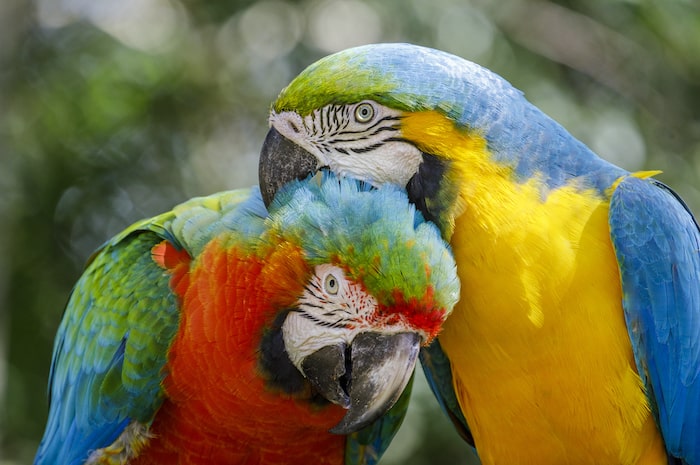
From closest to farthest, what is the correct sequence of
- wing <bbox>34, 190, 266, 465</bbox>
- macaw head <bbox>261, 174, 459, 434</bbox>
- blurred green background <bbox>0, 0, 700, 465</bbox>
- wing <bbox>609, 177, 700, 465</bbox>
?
1. macaw head <bbox>261, 174, 459, 434</bbox>
2. wing <bbox>609, 177, 700, 465</bbox>
3. wing <bbox>34, 190, 266, 465</bbox>
4. blurred green background <bbox>0, 0, 700, 465</bbox>

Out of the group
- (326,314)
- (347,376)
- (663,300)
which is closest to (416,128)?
(326,314)

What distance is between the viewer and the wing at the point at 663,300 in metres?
2.22

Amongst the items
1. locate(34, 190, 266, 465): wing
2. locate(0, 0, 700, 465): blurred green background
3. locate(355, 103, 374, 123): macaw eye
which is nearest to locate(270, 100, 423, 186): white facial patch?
locate(355, 103, 374, 123): macaw eye

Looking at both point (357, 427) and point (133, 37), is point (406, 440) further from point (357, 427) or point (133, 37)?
point (133, 37)

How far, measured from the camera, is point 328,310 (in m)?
2.12

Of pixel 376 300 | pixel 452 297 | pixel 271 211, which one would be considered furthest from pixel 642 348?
pixel 271 211

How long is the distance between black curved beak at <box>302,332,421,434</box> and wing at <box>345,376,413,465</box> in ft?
2.20

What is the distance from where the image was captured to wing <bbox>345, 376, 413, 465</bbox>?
109 inches

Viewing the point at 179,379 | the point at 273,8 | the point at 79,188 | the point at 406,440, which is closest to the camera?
the point at 179,379

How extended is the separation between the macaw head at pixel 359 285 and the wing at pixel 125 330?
0.81ft

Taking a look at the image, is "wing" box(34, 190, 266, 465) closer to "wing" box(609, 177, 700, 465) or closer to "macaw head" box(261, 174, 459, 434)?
"macaw head" box(261, 174, 459, 434)

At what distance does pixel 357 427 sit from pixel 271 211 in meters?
0.63

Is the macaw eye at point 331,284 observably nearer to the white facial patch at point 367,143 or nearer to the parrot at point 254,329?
the parrot at point 254,329

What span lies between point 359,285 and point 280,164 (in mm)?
484
